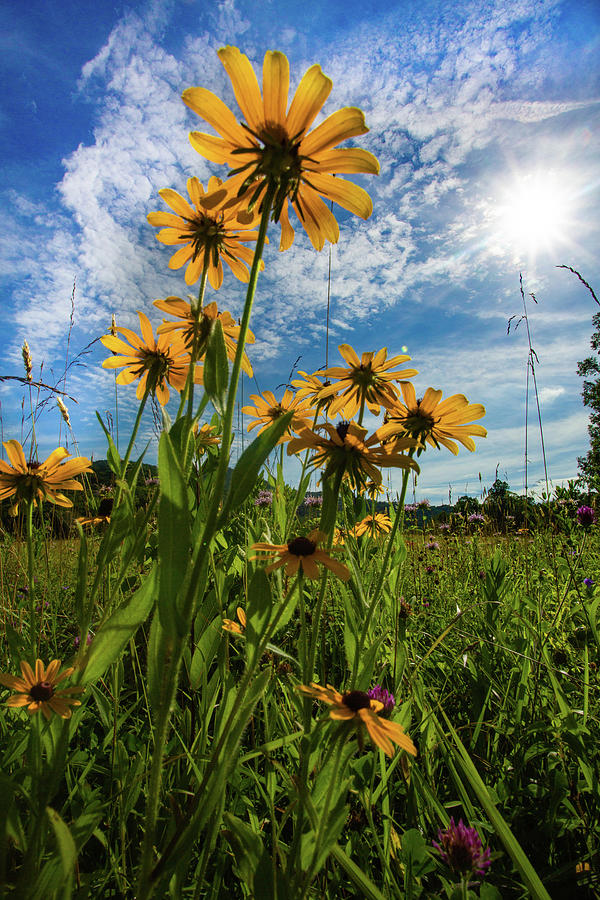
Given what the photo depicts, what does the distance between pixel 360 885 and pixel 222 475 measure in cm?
77

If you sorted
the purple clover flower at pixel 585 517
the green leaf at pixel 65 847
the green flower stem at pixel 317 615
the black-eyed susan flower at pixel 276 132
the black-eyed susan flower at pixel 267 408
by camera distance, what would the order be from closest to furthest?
the green leaf at pixel 65 847 → the black-eyed susan flower at pixel 276 132 → the green flower stem at pixel 317 615 → the black-eyed susan flower at pixel 267 408 → the purple clover flower at pixel 585 517

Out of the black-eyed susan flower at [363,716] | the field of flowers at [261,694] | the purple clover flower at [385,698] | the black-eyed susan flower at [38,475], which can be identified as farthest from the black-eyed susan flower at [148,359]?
the purple clover flower at [385,698]

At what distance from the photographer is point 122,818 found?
99cm

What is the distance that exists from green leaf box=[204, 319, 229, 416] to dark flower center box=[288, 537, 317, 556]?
36 centimetres

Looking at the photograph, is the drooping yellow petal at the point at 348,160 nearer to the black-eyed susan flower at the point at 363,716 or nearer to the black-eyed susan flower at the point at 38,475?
the black-eyed susan flower at the point at 363,716

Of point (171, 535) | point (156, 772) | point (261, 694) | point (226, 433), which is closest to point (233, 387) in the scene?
point (226, 433)

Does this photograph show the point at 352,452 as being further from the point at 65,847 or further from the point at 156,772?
the point at 65,847

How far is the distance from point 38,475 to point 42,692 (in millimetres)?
721

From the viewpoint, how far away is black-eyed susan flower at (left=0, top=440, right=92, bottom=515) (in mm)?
1434

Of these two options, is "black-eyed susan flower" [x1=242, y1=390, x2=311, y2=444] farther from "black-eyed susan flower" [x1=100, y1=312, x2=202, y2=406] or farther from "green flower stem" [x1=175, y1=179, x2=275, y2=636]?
"green flower stem" [x1=175, y1=179, x2=275, y2=636]

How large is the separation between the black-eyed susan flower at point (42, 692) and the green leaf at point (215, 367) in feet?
2.07

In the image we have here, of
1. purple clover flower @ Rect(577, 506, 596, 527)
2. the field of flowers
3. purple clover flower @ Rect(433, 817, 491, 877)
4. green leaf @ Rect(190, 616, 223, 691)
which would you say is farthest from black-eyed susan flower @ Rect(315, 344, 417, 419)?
purple clover flower @ Rect(577, 506, 596, 527)

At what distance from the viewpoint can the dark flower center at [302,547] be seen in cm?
98

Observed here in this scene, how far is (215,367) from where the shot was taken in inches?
33.0
